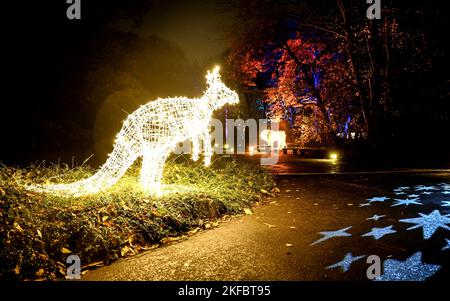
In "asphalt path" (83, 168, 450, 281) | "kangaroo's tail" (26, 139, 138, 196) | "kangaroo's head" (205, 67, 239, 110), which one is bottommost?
"asphalt path" (83, 168, 450, 281)

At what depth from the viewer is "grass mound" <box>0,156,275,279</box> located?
14.4 ft

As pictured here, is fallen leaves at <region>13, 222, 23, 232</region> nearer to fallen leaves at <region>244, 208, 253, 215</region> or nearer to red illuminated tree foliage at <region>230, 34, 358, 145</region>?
fallen leaves at <region>244, 208, 253, 215</region>

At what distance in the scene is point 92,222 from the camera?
5320 millimetres

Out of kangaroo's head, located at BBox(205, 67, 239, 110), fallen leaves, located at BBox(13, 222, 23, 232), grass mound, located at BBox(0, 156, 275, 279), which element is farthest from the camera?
kangaroo's head, located at BBox(205, 67, 239, 110)

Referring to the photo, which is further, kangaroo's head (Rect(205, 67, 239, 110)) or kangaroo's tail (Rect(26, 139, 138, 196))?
kangaroo's head (Rect(205, 67, 239, 110))

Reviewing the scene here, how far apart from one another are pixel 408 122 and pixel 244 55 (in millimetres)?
10811

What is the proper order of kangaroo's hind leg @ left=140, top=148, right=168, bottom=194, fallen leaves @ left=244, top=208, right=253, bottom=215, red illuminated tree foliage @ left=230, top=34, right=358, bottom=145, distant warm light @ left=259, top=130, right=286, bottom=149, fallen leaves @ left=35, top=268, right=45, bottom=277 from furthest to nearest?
distant warm light @ left=259, top=130, right=286, bottom=149
red illuminated tree foliage @ left=230, top=34, right=358, bottom=145
kangaroo's hind leg @ left=140, top=148, right=168, bottom=194
fallen leaves @ left=244, top=208, right=253, bottom=215
fallen leaves @ left=35, top=268, right=45, bottom=277

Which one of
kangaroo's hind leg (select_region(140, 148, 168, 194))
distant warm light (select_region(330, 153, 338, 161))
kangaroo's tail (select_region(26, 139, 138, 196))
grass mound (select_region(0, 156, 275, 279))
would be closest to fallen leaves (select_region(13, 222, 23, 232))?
grass mound (select_region(0, 156, 275, 279))

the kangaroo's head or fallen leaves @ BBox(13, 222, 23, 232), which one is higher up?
the kangaroo's head

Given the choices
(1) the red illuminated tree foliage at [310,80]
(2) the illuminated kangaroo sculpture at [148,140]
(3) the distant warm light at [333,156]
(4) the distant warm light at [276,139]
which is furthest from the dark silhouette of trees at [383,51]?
(4) the distant warm light at [276,139]

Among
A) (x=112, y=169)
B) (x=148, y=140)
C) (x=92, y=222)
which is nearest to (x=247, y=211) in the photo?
(x=148, y=140)

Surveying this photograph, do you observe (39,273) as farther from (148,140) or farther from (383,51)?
(383,51)

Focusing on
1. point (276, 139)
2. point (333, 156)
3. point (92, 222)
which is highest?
point (276, 139)

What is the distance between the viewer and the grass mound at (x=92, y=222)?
4.39 m
